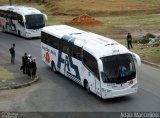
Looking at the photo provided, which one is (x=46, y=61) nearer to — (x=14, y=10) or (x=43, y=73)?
(x=43, y=73)

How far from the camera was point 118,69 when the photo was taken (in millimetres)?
24922

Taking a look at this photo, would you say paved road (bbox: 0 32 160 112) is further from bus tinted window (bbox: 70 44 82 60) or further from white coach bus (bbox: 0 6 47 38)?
white coach bus (bbox: 0 6 47 38)

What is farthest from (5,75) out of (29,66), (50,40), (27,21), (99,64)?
(27,21)

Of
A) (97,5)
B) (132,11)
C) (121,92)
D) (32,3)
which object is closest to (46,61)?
(121,92)

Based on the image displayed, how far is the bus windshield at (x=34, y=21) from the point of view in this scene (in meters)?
48.6

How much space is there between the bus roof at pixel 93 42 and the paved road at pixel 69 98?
251 centimetres

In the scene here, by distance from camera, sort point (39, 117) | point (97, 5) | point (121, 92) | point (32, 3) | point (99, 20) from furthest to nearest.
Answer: point (32, 3) < point (97, 5) < point (99, 20) < point (121, 92) < point (39, 117)

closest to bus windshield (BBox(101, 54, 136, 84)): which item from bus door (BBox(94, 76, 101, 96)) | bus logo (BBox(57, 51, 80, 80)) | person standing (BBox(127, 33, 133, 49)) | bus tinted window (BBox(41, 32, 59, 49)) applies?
bus door (BBox(94, 76, 101, 96))

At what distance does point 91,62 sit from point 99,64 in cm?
119

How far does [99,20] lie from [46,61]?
27.1 meters

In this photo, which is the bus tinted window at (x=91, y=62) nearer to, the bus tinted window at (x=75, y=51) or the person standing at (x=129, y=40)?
the bus tinted window at (x=75, y=51)

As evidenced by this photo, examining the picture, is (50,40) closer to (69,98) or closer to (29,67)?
(29,67)

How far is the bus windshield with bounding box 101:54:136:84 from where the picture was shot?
2473 cm

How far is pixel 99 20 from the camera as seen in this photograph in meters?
60.3
